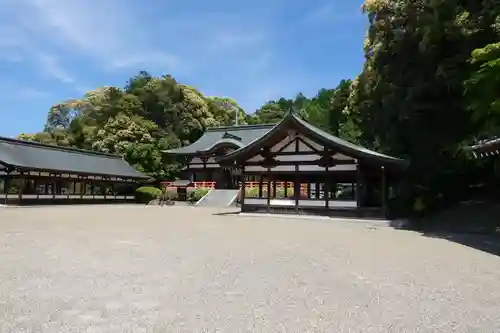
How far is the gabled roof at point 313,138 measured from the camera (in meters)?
17.7

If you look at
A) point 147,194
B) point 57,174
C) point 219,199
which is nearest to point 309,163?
point 219,199

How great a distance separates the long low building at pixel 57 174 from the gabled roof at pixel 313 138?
14360 mm

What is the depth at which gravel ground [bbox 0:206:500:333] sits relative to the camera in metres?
4.00

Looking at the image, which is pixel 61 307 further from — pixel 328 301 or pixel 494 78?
pixel 494 78

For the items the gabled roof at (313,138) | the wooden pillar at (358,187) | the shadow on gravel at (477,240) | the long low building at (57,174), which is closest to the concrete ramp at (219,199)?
the long low building at (57,174)

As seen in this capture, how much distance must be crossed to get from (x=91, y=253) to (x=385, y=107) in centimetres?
1375

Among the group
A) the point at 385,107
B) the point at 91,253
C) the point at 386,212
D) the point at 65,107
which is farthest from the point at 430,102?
the point at 65,107

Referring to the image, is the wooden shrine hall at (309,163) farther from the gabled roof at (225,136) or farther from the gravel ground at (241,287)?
the gabled roof at (225,136)

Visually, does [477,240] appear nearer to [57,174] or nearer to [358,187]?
[358,187]

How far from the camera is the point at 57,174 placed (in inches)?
1185

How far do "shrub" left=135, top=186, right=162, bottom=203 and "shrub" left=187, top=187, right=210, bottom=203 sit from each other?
292 centimetres

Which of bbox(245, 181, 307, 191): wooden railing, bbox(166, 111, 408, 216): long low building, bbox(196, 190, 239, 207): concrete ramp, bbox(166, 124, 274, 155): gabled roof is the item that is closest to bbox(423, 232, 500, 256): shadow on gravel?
bbox(166, 111, 408, 216): long low building

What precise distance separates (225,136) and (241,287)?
34.1m

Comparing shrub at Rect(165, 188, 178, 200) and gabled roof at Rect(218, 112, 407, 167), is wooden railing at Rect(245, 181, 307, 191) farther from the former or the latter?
gabled roof at Rect(218, 112, 407, 167)
